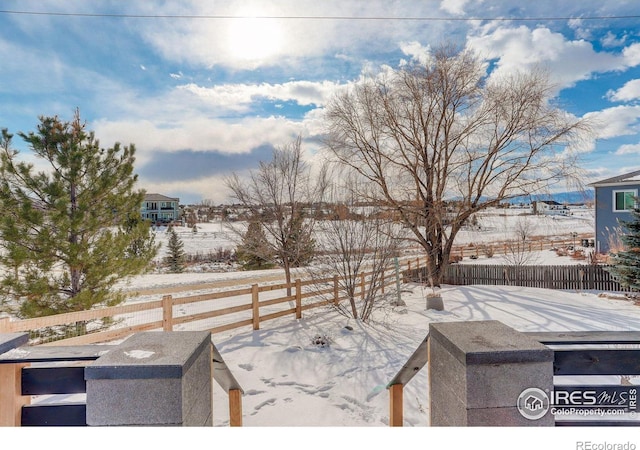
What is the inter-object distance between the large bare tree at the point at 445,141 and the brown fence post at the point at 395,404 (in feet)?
19.7

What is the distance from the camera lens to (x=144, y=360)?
1039 millimetres

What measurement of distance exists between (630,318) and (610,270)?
343 cm

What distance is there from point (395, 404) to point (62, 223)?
5.46 meters

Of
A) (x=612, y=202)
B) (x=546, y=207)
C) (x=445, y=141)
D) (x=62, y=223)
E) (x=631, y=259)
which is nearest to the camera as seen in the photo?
(x=62, y=223)

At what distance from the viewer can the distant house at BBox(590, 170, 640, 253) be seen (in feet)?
36.2

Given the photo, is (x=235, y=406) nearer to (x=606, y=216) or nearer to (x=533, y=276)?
(x=533, y=276)

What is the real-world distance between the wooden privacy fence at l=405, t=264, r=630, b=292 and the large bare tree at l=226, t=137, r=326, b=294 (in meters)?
4.53

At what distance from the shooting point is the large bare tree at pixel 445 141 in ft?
25.5

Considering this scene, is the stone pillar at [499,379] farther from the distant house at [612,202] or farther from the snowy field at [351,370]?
the distant house at [612,202]

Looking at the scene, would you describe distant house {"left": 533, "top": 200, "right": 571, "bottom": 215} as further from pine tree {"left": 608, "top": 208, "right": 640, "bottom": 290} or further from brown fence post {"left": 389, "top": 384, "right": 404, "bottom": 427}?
brown fence post {"left": 389, "top": 384, "right": 404, "bottom": 427}

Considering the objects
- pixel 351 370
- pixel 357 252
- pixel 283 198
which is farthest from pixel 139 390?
pixel 283 198

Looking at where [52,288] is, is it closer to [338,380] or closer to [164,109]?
[164,109]

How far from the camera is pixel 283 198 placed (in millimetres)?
7766

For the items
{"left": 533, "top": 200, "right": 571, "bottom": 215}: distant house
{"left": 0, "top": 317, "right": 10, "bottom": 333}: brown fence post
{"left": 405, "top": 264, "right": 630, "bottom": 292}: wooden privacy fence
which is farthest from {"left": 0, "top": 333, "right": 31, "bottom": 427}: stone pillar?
{"left": 533, "top": 200, "right": 571, "bottom": 215}: distant house
